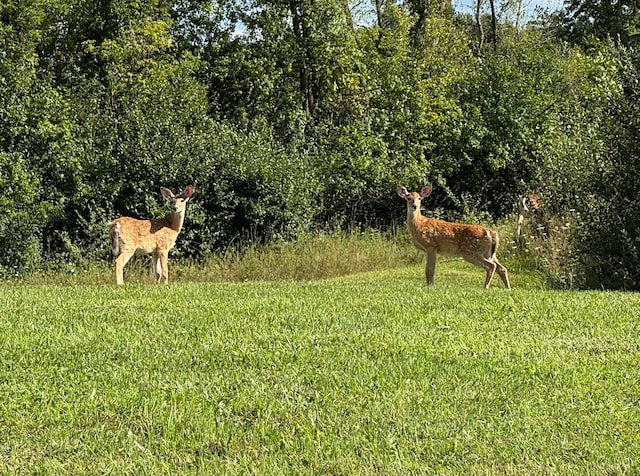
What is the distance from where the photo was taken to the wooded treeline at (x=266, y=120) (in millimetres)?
17797

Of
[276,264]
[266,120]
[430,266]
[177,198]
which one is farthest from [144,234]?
[266,120]

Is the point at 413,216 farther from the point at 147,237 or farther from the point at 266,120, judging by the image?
the point at 266,120

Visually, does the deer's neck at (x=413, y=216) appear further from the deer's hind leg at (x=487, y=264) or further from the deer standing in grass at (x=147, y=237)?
the deer standing in grass at (x=147, y=237)

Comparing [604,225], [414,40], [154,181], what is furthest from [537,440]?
[414,40]

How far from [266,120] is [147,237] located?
9346 mm

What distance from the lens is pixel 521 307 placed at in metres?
9.17

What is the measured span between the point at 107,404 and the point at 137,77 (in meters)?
16.4

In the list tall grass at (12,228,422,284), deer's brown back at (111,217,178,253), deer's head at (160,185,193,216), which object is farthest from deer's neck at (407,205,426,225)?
tall grass at (12,228,422,284)

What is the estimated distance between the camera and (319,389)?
5.71m

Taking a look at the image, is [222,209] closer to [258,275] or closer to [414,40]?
[258,275]

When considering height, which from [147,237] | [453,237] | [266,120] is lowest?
[147,237]

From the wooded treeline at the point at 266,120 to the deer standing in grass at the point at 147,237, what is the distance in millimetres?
4136

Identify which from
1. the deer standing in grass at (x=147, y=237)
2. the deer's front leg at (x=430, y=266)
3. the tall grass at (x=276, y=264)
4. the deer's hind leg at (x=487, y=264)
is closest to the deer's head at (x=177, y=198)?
the deer standing in grass at (x=147, y=237)

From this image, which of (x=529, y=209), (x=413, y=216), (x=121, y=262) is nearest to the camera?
(x=121, y=262)
